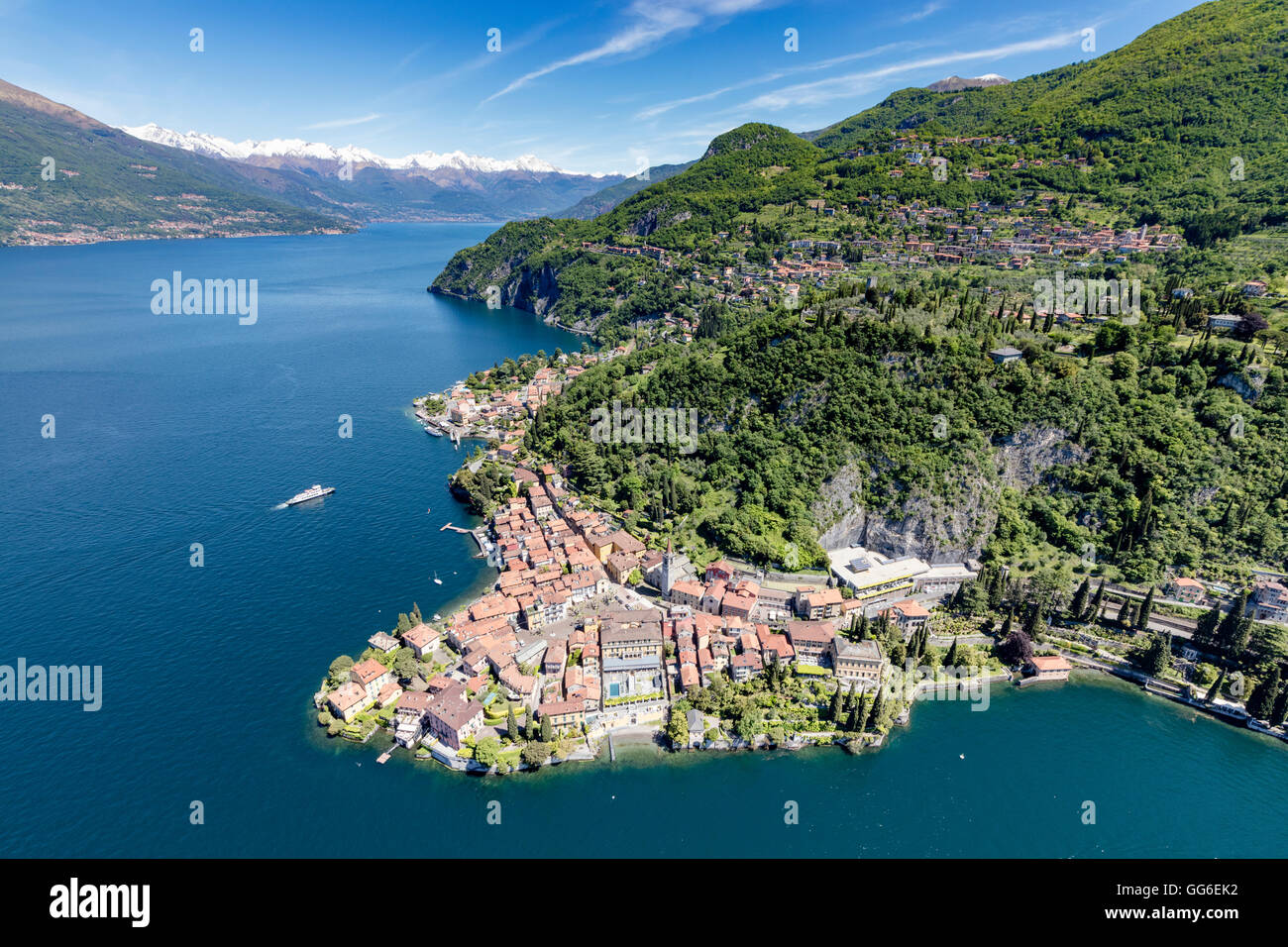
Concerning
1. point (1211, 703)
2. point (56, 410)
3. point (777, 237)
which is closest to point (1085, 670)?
point (1211, 703)

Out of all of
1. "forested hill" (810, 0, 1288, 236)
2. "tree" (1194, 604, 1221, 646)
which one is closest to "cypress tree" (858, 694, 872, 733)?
"tree" (1194, 604, 1221, 646)

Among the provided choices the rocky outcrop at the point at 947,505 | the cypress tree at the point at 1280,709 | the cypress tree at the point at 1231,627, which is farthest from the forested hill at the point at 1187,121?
the cypress tree at the point at 1280,709

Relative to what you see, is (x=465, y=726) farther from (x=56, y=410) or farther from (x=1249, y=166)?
(x=1249, y=166)

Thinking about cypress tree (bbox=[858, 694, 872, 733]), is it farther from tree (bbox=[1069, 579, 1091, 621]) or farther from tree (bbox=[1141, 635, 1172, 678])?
tree (bbox=[1141, 635, 1172, 678])

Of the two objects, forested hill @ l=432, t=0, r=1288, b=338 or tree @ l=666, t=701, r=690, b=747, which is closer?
tree @ l=666, t=701, r=690, b=747

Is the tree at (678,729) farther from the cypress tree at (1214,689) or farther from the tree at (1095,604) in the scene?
the cypress tree at (1214,689)

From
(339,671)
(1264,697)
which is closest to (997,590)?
(1264,697)

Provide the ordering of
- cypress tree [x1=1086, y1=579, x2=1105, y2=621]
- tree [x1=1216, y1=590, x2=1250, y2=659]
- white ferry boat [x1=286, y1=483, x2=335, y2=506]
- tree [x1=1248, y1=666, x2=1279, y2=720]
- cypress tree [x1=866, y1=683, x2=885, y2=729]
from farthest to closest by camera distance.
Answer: white ferry boat [x1=286, y1=483, x2=335, y2=506]
cypress tree [x1=1086, y1=579, x2=1105, y2=621]
tree [x1=1216, y1=590, x2=1250, y2=659]
tree [x1=1248, y1=666, x2=1279, y2=720]
cypress tree [x1=866, y1=683, x2=885, y2=729]
